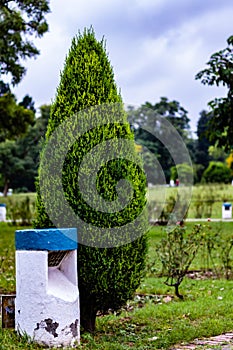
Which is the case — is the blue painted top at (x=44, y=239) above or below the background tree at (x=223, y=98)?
below

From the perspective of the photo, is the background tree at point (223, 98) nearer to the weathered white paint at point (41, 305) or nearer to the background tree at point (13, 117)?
the background tree at point (13, 117)

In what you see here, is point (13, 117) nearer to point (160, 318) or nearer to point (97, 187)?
point (160, 318)

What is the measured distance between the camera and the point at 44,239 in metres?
4.46

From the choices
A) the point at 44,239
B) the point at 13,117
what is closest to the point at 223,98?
the point at 13,117

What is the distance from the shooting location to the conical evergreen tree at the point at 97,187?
16.1 feet

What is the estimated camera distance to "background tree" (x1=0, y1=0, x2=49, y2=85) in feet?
53.2

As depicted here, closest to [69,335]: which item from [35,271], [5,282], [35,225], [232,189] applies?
[35,271]

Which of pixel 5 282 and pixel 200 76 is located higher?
pixel 200 76

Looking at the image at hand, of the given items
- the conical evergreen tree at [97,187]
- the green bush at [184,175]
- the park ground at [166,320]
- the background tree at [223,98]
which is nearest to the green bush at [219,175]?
the green bush at [184,175]

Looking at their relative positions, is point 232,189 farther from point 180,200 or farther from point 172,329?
point 172,329

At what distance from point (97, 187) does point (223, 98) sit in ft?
43.0

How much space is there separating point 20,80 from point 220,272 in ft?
33.1

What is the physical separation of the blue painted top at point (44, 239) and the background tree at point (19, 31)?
12624 mm

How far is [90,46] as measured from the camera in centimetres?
539
